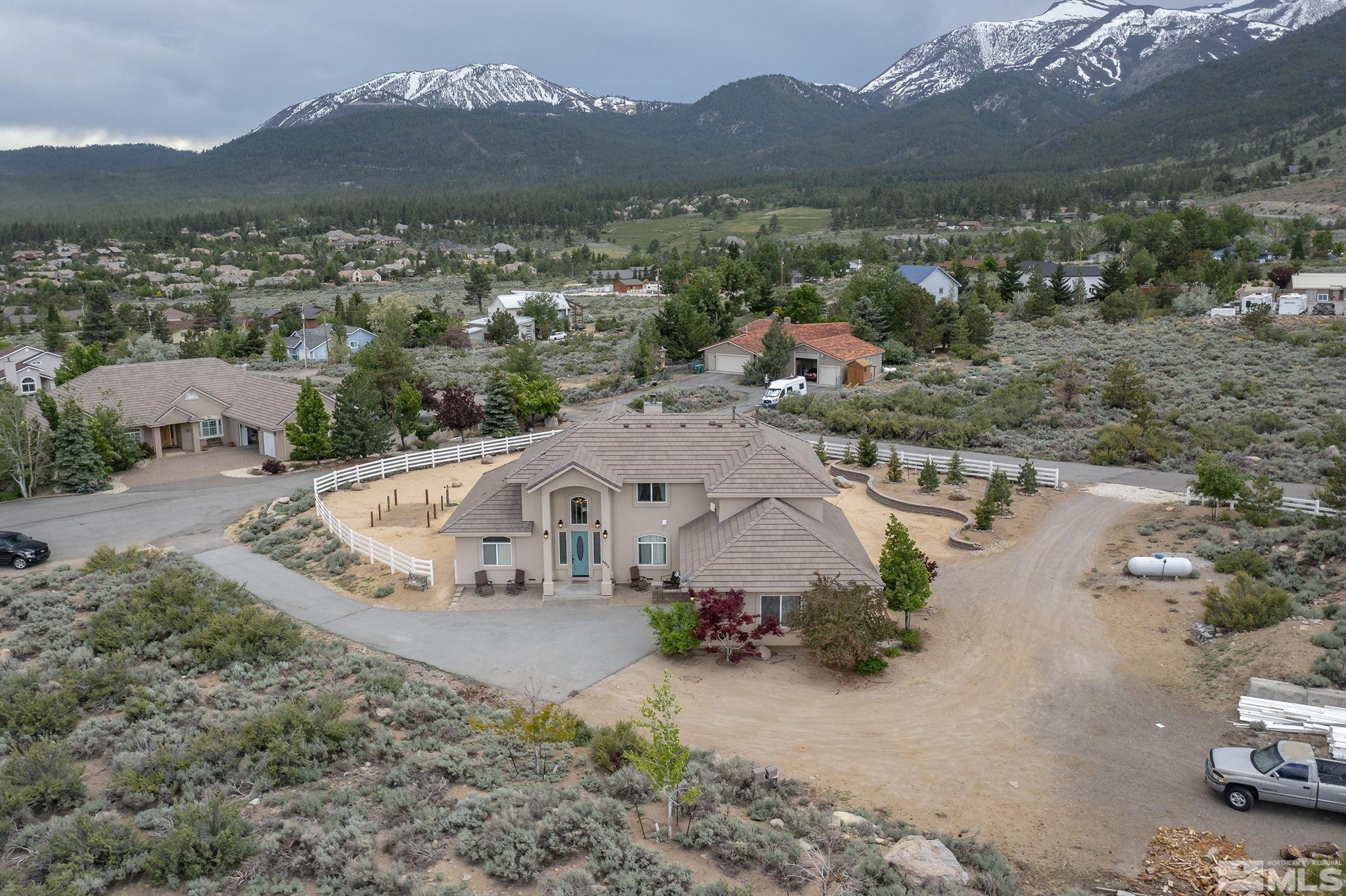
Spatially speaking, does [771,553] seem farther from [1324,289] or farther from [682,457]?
[1324,289]

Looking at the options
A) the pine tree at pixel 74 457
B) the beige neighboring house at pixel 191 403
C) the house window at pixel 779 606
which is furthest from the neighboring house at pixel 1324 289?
the pine tree at pixel 74 457

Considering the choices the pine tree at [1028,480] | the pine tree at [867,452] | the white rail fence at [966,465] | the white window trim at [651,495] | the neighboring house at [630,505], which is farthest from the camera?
the pine tree at [867,452]

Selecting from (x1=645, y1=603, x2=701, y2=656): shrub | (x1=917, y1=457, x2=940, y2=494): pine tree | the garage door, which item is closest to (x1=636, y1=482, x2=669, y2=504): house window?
(x1=645, y1=603, x2=701, y2=656): shrub

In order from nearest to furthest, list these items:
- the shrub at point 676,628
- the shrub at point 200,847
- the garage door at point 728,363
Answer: the shrub at point 200,847 → the shrub at point 676,628 → the garage door at point 728,363

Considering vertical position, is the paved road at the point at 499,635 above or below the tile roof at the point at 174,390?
below

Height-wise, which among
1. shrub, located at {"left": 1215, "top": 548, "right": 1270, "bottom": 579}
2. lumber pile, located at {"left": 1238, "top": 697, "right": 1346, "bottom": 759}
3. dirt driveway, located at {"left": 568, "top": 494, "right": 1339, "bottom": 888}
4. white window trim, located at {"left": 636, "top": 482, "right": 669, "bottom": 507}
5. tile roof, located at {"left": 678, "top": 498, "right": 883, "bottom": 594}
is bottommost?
dirt driveway, located at {"left": 568, "top": 494, "right": 1339, "bottom": 888}

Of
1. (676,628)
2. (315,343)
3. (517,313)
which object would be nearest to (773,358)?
(517,313)

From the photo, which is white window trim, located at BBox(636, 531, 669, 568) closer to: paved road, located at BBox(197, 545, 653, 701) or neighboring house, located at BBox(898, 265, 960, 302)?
paved road, located at BBox(197, 545, 653, 701)

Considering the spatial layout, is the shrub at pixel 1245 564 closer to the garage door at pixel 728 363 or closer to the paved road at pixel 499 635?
the paved road at pixel 499 635
